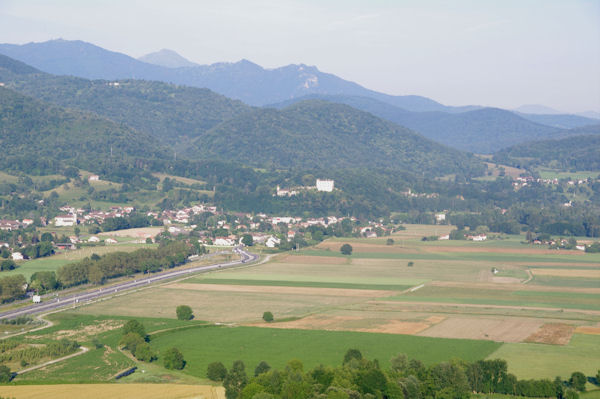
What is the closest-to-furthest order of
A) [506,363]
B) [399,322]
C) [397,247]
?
[506,363], [399,322], [397,247]

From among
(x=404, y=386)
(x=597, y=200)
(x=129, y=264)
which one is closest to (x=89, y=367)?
(x=404, y=386)

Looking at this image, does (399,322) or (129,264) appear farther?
(129,264)

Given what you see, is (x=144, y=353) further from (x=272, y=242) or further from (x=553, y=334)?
(x=272, y=242)

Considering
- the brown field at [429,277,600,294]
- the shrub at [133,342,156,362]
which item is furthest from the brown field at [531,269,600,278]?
the shrub at [133,342,156,362]

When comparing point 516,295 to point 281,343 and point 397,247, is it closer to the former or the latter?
point 281,343

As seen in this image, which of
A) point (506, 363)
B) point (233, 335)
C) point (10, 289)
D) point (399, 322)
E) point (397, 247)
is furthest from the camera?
point (397, 247)

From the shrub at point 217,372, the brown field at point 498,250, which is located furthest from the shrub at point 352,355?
the brown field at point 498,250
